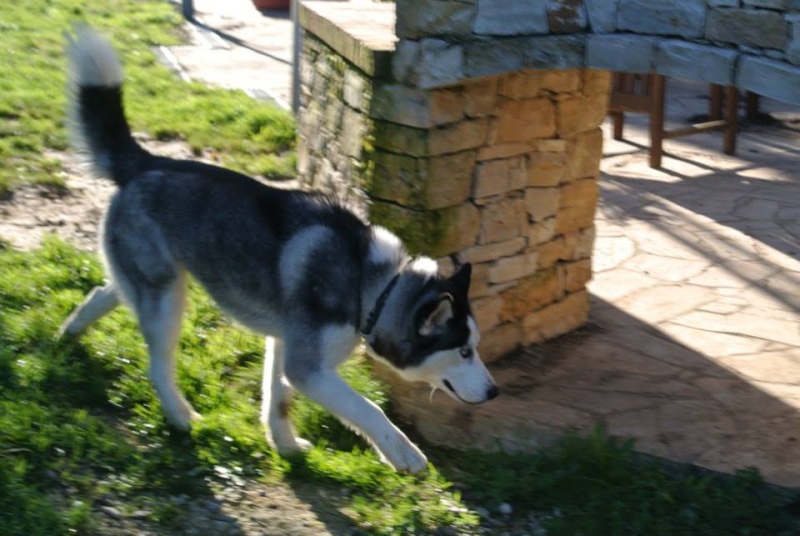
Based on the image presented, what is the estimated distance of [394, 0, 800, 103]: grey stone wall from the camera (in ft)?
13.6

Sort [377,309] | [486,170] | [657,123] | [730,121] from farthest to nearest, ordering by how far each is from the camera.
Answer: [730,121] < [657,123] < [486,170] < [377,309]

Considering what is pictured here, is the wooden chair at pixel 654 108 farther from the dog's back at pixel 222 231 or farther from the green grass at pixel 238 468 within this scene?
the dog's back at pixel 222 231

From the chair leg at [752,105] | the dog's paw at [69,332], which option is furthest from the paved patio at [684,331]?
the dog's paw at [69,332]

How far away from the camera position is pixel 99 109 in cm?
495

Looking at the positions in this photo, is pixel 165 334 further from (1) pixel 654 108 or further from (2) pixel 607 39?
(1) pixel 654 108

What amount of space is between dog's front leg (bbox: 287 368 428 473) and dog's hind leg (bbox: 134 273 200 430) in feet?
Answer: 2.37

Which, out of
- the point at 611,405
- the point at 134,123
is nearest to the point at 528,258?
the point at 611,405

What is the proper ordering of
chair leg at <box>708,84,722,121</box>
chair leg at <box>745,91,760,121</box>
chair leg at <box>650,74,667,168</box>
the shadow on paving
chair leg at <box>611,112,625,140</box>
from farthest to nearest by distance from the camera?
1. chair leg at <box>745,91,760,121</box>
2. chair leg at <box>708,84,722,121</box>
3. chair leg at <box>611,112,625,140</box>
4. chair leg at <box>650,74,667,168</box>
5. the shadow on paving

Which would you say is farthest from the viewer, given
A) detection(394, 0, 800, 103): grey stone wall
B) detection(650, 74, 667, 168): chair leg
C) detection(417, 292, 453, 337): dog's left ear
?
detection(650, 74, 667, 168): chair leg

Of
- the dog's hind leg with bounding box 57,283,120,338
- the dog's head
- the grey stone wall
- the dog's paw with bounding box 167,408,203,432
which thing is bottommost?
the dog's paw with bounding box 167,408,203,432

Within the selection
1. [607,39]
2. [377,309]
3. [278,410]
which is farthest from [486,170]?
[278,410]

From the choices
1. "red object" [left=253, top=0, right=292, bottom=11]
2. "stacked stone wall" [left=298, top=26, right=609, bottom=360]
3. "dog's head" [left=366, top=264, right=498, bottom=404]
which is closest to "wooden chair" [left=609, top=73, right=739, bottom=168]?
"stacked stone wall" [left=298, top=26, right=609, bottom=360]

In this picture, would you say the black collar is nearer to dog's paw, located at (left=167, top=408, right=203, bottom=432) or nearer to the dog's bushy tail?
dog's paw, located at (left=167, top=408, right=203, bottom=432)

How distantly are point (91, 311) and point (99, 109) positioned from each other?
1.00 meters
